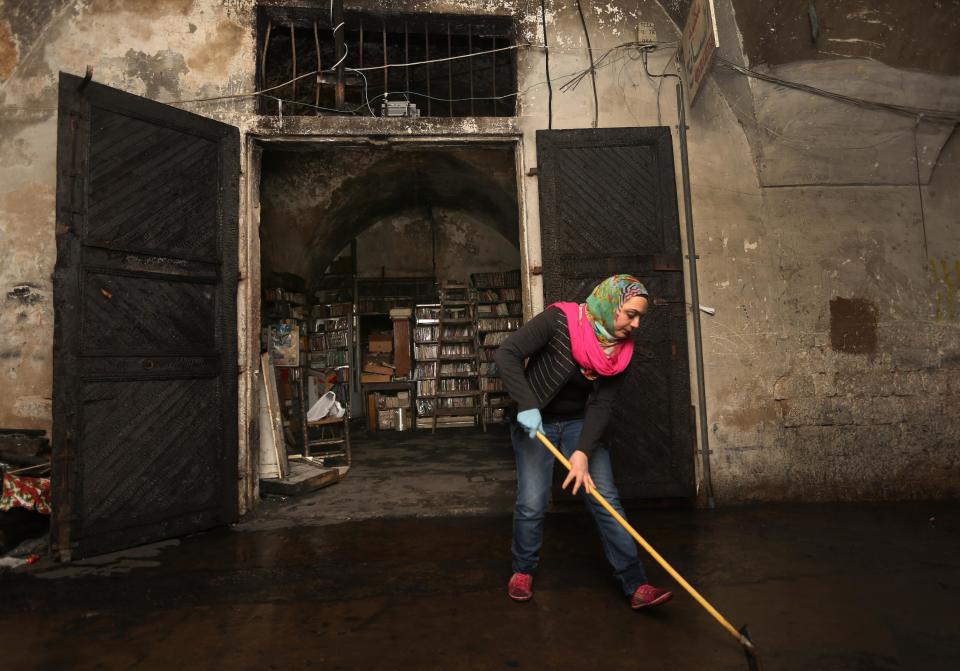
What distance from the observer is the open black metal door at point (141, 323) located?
133 inches

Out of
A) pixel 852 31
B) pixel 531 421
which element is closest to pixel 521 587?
pixel 531 421

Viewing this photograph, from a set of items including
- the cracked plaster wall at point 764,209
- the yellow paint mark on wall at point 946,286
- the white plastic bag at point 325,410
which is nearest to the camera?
the cracked plaster wall at point 764,209

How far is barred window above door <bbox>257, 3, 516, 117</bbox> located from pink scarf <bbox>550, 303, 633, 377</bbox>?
2.13m

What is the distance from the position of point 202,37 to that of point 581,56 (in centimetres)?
305

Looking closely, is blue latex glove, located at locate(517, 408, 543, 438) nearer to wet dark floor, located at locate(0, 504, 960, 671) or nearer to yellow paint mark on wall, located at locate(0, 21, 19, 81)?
wet dark floor, located at locate(0, 504, 960, 671)

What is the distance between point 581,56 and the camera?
4.47 meters

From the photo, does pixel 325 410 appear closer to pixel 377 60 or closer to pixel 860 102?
pixel 377 60

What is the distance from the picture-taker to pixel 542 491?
273 centimetres

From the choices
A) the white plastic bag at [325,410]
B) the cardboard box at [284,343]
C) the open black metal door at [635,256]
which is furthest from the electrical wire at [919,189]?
the cardboard box at [284,343]

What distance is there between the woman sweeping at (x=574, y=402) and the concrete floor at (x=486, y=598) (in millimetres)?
230

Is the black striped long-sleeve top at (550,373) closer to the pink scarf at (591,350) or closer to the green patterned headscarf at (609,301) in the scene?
the pink scarf at (591,350)

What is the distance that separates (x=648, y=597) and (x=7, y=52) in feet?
19.4

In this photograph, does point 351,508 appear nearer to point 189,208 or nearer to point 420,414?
point 189,208

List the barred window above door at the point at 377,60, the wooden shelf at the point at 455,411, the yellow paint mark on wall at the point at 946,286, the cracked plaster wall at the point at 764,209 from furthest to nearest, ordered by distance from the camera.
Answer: the wooden shelf at the point at 455,411
the barred window above door at the point at 377,60
the yellow paint mark on wall at the point at 946,286
the cracked plaster wall at the point at 764,209
